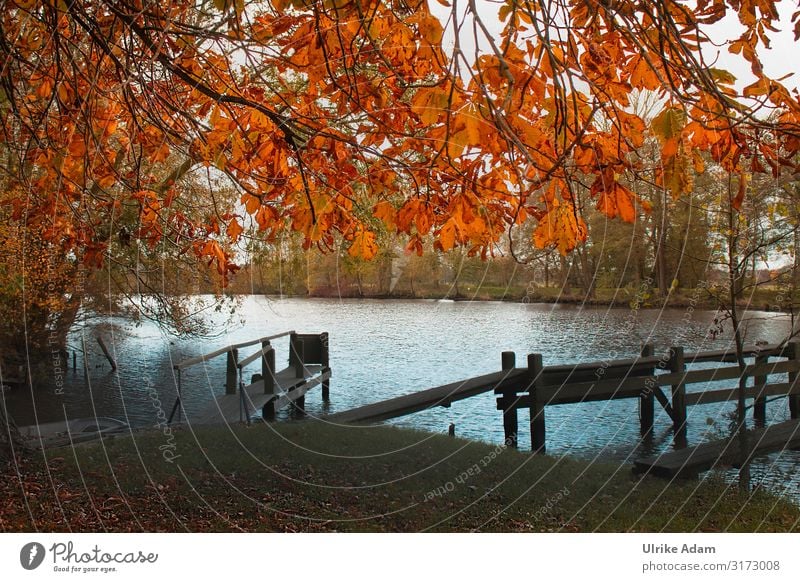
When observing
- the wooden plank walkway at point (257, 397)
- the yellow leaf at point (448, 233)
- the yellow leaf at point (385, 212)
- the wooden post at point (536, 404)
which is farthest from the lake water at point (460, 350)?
the yellow leaf at point (448, 233)

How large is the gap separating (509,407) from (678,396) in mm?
1084

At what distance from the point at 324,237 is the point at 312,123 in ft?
0.94

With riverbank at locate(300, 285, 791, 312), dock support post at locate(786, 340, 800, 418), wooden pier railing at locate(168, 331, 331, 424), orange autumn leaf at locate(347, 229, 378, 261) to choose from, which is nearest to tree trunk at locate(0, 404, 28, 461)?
wooden pier railing at locate(168, 331, 331, 424)

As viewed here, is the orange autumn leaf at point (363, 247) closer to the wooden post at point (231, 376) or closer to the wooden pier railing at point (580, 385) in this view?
the wooden pier railing at point (580, 385)

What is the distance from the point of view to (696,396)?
12.7 ft

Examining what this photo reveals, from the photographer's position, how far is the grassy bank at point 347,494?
6.37 feet

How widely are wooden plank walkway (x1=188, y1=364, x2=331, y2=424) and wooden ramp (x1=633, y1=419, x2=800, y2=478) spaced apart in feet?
6.50

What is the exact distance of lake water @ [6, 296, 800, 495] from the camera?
436cm

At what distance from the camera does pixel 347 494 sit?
2098 millimetres

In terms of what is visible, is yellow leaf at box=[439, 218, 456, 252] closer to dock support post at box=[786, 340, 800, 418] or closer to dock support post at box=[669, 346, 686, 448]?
dock support post at box=[669, 346, 686, 448]

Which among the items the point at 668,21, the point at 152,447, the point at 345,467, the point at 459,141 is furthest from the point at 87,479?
the point at 668,21

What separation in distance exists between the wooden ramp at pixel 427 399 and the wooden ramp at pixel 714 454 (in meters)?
1.13

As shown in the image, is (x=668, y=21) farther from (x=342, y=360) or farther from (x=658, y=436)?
(x=342, y=360)

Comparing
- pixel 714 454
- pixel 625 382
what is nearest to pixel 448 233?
pixel 714 454
